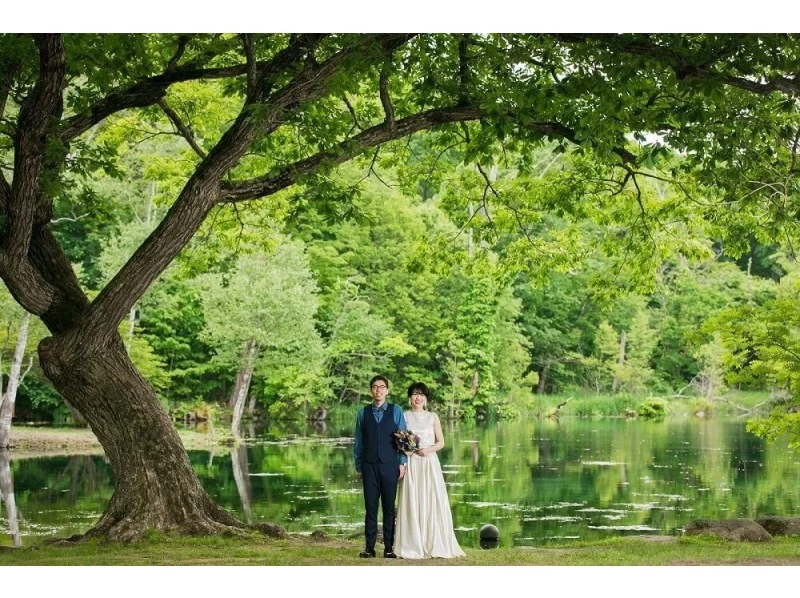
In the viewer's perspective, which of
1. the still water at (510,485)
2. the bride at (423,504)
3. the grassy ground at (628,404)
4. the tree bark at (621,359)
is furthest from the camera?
the tree bark at (621,359)

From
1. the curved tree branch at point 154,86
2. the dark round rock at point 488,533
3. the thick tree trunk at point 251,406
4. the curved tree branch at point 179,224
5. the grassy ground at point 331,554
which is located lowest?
the dark round rock at point 488,533

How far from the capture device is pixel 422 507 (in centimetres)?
842

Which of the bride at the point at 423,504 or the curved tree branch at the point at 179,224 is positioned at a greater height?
the curved tree branch at the point at 179,224

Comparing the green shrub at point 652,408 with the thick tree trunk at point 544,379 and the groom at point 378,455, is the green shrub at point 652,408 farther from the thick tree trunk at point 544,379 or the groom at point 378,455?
the groom at point 378,455

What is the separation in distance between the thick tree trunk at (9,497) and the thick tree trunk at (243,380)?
824 centimetres

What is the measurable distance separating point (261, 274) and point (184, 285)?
4.84 metres

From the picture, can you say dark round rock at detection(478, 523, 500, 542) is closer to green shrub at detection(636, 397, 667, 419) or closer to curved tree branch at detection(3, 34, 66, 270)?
curved tree branch at detection(3, 34, 66, 270)

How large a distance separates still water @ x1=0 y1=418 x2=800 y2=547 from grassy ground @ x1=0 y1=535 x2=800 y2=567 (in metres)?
3.64

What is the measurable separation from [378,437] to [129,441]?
322 centimetres

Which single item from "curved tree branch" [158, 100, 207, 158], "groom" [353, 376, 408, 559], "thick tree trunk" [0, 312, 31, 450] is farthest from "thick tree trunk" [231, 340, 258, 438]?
"groom" [353, 376, 408, 559]

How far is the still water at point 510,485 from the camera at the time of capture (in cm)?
1511

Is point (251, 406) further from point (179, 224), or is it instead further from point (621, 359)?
point (179, 224)

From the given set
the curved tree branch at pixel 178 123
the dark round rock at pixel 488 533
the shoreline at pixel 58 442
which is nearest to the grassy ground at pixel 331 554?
the dark round rock at pixel 488 533
